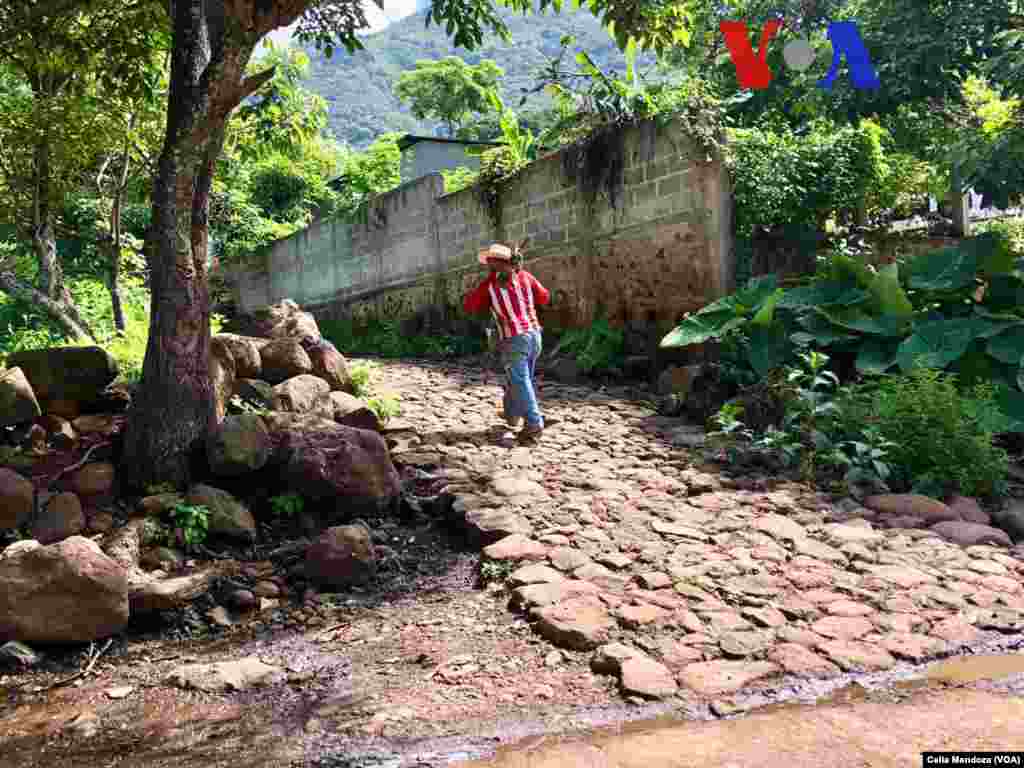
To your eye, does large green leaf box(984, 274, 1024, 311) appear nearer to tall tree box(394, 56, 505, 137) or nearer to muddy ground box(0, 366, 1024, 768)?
muddy ground box(0, 366, 1024, 768)

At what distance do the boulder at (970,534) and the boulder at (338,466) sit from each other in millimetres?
3165

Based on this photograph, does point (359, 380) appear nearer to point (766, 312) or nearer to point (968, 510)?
point (766, 312)

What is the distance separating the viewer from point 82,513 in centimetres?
463

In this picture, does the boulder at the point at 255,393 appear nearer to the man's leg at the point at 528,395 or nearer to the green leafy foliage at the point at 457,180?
the man's leg at the point at 528,395

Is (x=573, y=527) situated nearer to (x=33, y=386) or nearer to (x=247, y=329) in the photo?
(x=33, y=386)

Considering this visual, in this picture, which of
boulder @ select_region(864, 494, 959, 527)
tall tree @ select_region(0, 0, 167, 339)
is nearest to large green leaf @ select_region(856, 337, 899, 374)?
boulder @ select_region(864, 494, 959, 527)

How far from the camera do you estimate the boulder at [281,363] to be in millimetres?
6867

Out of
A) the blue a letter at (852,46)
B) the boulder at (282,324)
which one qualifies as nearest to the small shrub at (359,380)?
the boulder at (282,324)

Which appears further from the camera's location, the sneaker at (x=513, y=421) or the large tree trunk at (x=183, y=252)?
the sneaker at (x=513, y=421)

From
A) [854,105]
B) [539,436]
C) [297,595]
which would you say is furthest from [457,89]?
[297,595]

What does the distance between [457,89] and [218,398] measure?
3076 cm

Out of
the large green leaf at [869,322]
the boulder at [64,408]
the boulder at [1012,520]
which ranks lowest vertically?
the boulder at [1012,520]

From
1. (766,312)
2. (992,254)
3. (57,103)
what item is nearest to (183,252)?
(57,103)

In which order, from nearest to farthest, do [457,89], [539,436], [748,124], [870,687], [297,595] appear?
[870,687] < [297,595] < [539,436] < [748,124] < [457,89]
